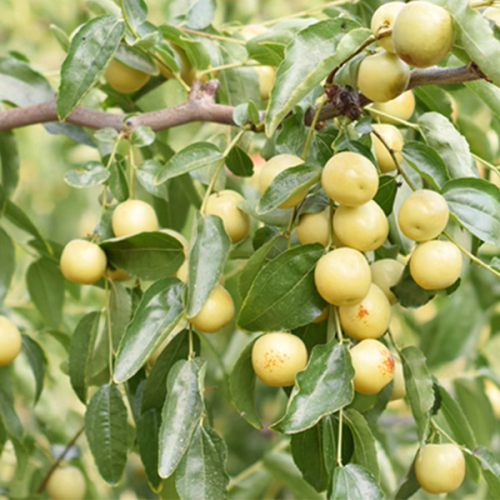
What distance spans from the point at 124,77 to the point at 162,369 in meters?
0.30

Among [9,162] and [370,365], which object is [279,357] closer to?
[370,365]

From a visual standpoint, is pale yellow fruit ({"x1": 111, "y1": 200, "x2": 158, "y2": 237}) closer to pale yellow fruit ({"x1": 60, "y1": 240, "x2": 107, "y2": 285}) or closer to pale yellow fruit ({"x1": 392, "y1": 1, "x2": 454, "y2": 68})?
pale yellow fruit ({"x1": 60, "y1": 240, "x2": 107, "y2": 285})

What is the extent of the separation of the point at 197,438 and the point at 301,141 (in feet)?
0.81

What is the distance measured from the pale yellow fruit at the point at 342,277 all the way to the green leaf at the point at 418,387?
3.2 inches

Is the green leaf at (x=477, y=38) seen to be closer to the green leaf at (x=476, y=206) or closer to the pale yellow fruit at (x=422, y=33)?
the pale yellow fruit at (x=422, y=33)

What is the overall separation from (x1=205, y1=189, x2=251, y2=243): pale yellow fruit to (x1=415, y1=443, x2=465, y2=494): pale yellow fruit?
0.23 m

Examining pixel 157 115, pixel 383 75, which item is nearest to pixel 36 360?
pixel 157 115

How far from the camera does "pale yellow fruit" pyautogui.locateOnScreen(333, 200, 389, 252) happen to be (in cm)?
56

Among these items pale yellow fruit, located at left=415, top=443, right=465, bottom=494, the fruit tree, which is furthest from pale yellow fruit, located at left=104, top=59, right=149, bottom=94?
pale yellow fruit, located at left=415, top=443, right=465, bottom=494

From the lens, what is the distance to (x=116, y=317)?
69 centimetres

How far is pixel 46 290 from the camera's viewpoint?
2.99 ft

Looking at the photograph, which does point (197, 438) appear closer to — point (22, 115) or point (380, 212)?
point (380, 212)

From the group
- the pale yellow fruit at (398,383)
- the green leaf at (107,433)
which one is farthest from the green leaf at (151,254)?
the pale yellow fruit at (398,383)

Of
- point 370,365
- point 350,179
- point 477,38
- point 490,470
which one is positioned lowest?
point 490,470
